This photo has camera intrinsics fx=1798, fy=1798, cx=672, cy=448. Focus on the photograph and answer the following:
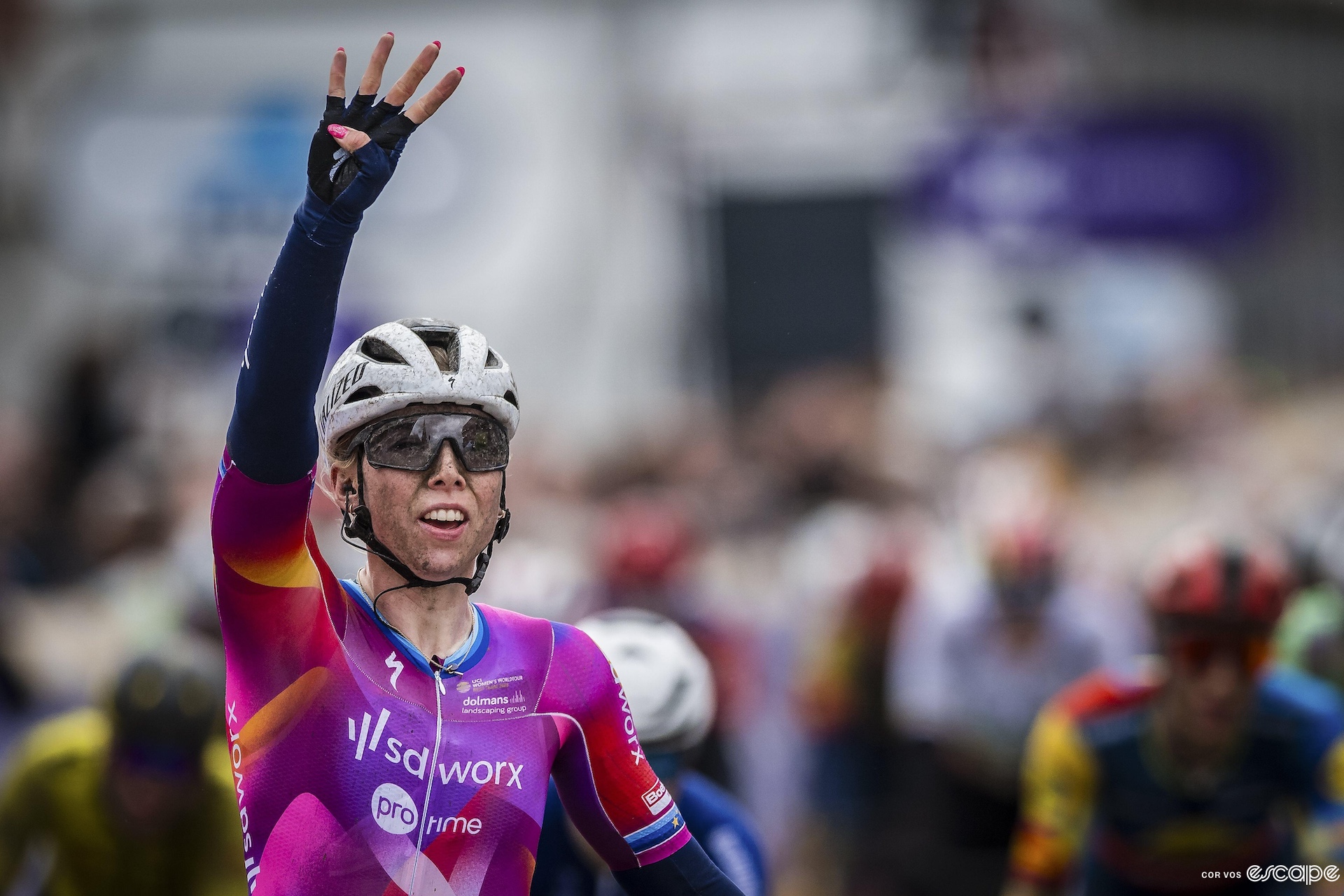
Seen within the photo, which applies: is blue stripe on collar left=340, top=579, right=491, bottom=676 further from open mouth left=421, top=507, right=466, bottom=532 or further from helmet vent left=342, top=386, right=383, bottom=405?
helmet vent left=342, top=386, right=383, bottom=405

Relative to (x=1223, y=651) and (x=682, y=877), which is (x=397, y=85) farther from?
(x=1223, y=651)

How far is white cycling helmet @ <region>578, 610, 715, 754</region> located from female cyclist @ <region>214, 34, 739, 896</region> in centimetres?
148

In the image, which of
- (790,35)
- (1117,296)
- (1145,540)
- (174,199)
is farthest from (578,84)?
(1145,540)

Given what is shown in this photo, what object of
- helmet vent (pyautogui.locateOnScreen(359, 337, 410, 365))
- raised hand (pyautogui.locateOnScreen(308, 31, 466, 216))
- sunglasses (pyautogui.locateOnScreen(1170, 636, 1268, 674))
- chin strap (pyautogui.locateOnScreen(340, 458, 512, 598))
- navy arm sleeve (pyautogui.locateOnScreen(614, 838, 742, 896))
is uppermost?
raised hand (pyautogui.locateOnScreen(308, 31, 466, 216))

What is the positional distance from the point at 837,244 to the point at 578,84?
12.2 feet

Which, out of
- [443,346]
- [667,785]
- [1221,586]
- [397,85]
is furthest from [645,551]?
[397,85]

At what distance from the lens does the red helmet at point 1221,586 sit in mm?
6000

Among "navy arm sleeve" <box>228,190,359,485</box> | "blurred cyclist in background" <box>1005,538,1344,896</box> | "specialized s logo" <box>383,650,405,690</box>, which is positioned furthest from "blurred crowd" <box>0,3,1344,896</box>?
"navy arm sleeve" <box>228,190,359,485</box>

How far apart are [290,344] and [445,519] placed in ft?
1.68

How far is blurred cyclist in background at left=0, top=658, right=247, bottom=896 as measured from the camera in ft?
19.0

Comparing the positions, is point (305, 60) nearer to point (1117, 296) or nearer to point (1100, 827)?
point (1117, 296)

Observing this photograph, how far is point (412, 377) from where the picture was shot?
11.6ft

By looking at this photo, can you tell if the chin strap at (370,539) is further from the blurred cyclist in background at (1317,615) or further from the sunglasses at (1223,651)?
the blurred cyclist in background at (1317,615)

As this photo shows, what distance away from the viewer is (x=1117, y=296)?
1923 centimetres
